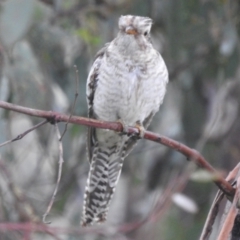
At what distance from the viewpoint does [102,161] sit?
3027 millimetres

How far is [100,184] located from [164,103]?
1.01 meters

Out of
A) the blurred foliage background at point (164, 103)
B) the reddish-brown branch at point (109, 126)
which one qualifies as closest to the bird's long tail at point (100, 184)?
the blurred foliage background at point (164, 103)

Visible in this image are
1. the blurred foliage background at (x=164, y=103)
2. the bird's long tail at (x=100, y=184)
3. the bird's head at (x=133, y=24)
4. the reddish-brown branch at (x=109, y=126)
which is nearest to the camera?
the reddish-brown branch at (x=109, y=126)

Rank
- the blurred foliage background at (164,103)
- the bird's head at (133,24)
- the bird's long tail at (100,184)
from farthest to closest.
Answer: the blurred foliage background at (164,103)
the bird's long tail at (100,184)
the bird's head at (133,24)

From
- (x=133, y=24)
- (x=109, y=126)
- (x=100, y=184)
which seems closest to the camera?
(x=109, y=126)

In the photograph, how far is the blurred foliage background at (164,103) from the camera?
305 cm

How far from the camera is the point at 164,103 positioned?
3.85m

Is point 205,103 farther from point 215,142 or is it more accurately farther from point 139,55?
point 139,55

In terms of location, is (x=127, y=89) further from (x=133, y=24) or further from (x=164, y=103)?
(x=164, y=103)

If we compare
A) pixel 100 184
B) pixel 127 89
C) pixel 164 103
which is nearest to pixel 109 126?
pixel 127 89

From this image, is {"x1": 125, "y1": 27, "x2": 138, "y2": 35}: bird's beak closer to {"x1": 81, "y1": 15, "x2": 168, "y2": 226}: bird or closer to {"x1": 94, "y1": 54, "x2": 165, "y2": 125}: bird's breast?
{"x1": 81, "y1": 15, "x2": 168, "y2": 226}: bird

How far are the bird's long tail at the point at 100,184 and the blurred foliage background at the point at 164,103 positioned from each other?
0.49ft

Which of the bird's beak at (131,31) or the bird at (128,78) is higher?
the bird's beak at (131,31)

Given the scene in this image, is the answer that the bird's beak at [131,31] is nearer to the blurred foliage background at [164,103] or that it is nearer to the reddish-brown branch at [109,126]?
the blurred foliage background at [164,103]
